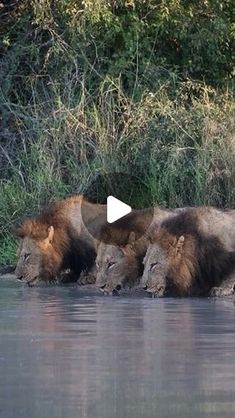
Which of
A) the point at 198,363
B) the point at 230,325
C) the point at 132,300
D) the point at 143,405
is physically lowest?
the point at 132,300

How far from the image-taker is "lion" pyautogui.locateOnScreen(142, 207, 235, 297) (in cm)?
1348

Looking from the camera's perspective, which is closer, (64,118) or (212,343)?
(212,343)

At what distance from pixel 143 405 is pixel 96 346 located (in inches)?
91.8

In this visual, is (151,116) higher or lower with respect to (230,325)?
lower

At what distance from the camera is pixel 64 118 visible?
744 inches

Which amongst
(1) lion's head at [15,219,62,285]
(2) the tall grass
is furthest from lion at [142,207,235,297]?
(2) the tall grass

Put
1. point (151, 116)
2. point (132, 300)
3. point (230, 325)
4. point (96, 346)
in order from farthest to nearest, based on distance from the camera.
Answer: point (151, 116) < point (132, 300) < point (230, 325) < point (96, 346)

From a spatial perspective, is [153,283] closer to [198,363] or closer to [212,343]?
[212,343]

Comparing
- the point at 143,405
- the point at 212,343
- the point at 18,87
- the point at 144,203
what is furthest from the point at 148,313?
the point at 18,87

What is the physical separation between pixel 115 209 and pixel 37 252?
1295mm

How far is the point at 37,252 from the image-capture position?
50.3ft

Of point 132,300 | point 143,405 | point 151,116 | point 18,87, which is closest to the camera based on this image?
point 143,405

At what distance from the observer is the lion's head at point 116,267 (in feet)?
46.1
